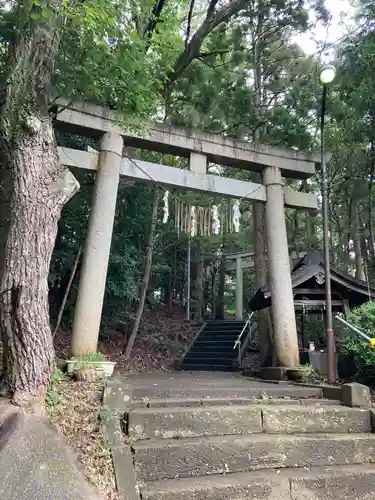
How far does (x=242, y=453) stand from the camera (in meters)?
3.73

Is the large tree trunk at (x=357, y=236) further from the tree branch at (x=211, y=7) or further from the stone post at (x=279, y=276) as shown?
the tree branch at (x=211, y=7)

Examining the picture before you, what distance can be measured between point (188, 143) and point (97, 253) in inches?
112

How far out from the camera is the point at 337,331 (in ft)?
33.5

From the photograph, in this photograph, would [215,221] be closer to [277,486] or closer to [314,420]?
[314,420]

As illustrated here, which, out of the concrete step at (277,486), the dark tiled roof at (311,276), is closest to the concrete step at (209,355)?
the dark tiled roof at (311,276)

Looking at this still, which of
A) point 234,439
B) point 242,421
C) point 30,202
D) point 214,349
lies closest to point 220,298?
point 214,349

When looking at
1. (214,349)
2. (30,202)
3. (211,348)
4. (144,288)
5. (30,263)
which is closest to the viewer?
(30,263)

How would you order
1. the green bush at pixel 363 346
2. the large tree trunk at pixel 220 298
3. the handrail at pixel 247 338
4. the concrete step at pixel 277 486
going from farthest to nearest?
the large tree trunk at pixel 220 298 → the handrail at pixel 247 338 → the green bush at pixel 363 346 → the concrete step at pixel 277 486

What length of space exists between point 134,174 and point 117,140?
652 millimetres

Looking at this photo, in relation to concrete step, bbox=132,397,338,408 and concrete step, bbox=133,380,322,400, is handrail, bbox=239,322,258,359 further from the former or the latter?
concrete step, bbox=132,397,338,408

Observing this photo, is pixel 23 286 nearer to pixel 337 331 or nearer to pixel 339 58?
pixel 337 331

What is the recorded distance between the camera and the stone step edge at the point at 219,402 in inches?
169

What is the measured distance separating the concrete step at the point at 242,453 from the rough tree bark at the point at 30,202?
3.72ft

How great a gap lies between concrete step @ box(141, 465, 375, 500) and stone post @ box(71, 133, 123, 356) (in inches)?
117
